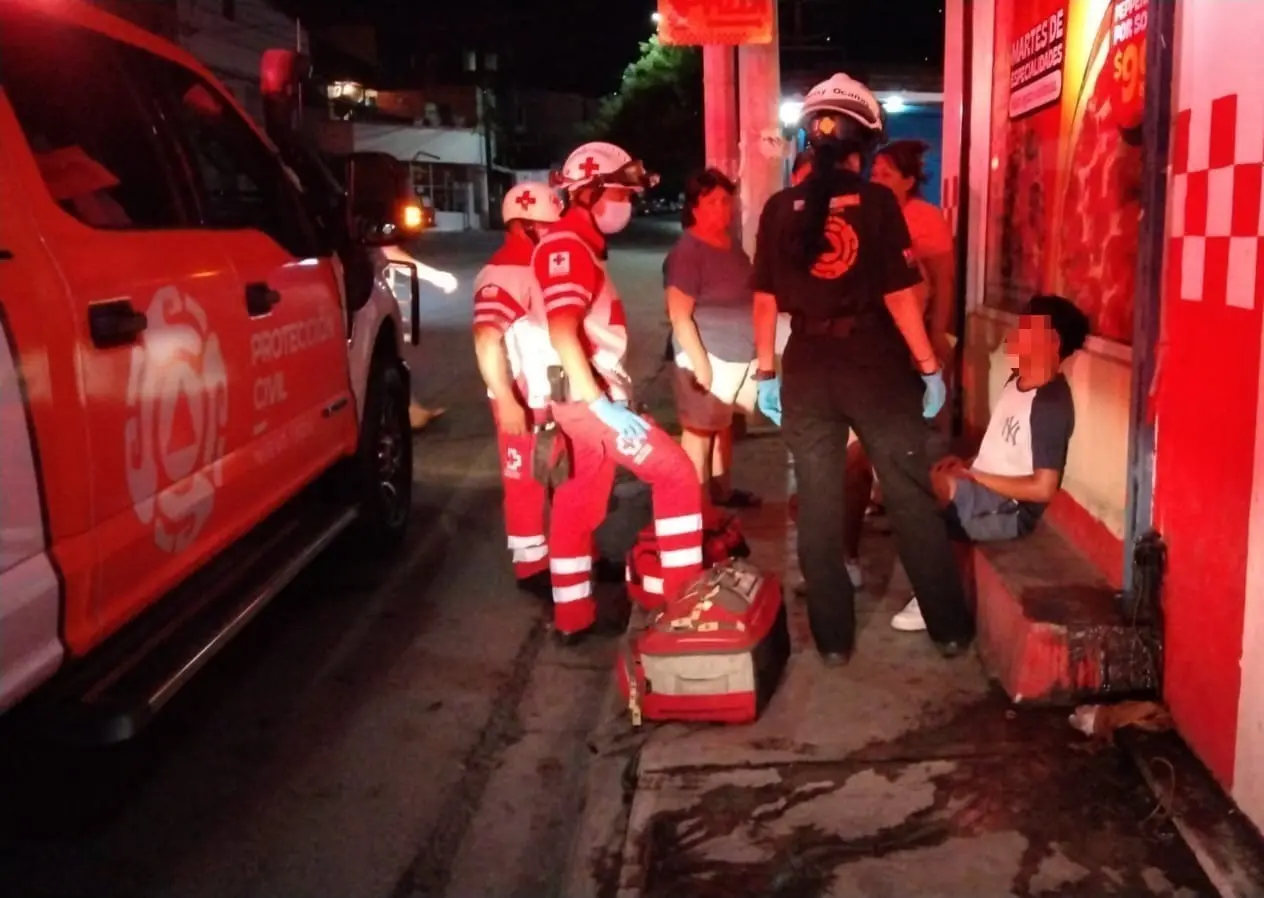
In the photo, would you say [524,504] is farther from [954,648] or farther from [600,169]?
[954,648]

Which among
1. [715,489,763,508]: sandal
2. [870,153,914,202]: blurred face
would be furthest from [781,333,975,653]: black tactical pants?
[715,489,763,508]: sandal

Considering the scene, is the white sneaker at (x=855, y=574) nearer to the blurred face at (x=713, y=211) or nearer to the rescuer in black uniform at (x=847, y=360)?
the rescuer in black uniform at (x=847, y=360)

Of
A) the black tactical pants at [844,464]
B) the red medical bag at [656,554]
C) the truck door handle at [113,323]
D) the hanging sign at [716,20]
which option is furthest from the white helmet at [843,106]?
the hanging sign at [716,20]

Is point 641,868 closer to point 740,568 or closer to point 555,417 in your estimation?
point 740,568

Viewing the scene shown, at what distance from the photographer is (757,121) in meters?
8.77

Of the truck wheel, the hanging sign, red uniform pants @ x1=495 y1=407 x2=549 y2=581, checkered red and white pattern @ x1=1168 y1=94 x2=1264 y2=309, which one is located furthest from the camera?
the hanging sign

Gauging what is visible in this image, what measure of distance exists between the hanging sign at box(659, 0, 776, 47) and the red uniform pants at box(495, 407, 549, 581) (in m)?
4.19

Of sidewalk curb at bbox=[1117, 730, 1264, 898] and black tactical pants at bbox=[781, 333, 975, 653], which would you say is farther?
black tactical pants at bbox=[781, 333, 975, 653]

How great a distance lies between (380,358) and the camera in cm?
605

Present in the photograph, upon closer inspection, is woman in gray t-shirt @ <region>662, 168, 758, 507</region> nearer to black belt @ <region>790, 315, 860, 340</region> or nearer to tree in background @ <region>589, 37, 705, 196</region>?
black belt @ <region>790, 315, 860, 340</region>

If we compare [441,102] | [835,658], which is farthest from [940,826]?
[441,102]

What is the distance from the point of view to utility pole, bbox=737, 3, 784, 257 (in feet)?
28.5

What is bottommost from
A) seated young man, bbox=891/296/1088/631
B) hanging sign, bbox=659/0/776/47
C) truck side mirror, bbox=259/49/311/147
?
seated young man, bbox=891/296/1088/631

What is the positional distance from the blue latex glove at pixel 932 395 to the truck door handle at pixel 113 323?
7.90 feet
